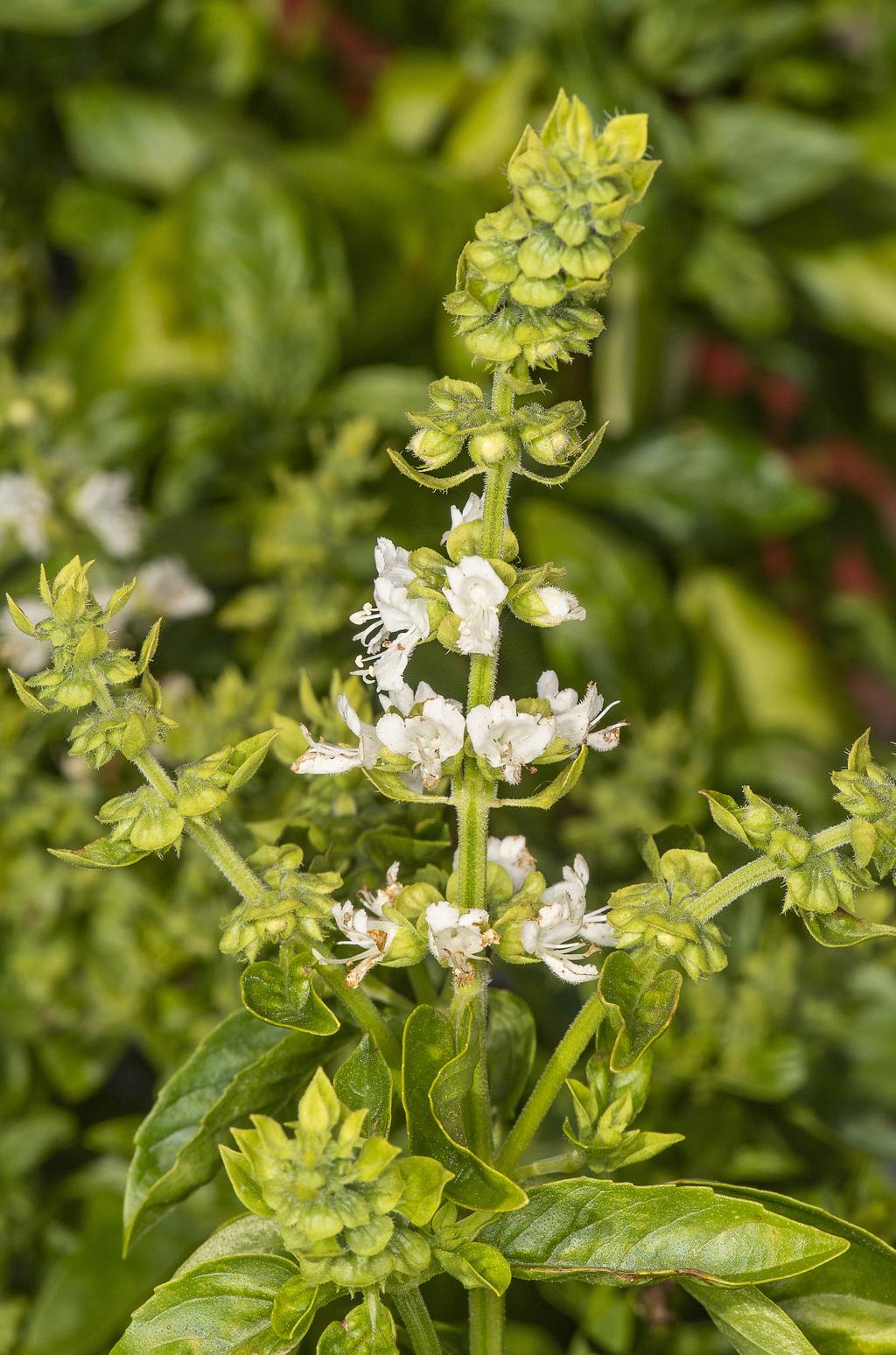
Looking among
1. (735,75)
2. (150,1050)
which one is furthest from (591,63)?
(150,1050)

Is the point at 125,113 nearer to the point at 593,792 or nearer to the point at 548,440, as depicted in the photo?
the point at 593,792

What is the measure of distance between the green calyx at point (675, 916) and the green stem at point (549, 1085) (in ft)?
0.13

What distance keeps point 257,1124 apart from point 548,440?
227 millimetres

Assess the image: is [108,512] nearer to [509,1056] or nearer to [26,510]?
[26,510]

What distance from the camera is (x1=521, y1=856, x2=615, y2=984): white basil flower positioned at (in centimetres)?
44

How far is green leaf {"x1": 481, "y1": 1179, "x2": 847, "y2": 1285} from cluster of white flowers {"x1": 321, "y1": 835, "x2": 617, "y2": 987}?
79mm

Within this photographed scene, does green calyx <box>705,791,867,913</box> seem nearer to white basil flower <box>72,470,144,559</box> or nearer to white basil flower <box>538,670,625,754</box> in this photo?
white basil flower <box>538,670,625,754</box>

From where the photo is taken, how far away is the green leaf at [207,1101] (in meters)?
0.49

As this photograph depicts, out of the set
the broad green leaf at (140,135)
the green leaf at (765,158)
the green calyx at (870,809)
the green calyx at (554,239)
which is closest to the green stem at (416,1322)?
the green calyx at (870,809)

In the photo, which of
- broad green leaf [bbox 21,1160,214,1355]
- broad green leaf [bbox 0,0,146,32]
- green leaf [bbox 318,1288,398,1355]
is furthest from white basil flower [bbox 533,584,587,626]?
broad green leaf [bbox 0,0,146,32]

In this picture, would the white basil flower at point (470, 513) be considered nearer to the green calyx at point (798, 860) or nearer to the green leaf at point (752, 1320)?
the green calyx at point (798, 860)

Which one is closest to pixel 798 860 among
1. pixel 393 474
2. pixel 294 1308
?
pixel 294 1308

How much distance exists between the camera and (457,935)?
42cm

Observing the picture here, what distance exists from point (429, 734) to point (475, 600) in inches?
2.0
